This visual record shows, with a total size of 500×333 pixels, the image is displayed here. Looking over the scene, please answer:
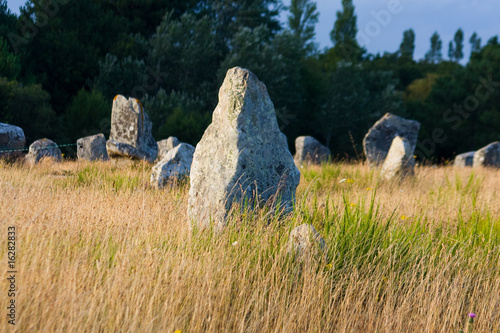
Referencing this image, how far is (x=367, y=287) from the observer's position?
324 centimetres

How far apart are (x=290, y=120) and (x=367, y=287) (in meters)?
22.9

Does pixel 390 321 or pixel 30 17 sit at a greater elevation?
pixel 30 17

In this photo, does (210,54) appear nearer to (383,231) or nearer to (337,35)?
(337,35)

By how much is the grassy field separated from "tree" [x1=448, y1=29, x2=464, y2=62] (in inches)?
3135

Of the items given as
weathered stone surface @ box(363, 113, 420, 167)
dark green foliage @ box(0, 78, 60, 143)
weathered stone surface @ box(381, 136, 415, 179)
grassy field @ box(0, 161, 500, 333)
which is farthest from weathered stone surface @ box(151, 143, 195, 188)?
dark green foliage @ box(0, 78, 60, 143)

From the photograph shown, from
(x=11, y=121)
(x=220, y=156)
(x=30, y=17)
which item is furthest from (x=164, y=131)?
(x=220, y=156)

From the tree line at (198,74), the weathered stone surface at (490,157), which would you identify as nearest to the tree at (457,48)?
the tree line at (198,74)

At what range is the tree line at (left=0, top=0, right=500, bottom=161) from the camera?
1712cm

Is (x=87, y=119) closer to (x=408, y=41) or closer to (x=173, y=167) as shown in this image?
(x=173, y=167)

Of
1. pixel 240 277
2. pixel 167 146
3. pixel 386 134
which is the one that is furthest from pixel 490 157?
pixel 240 277

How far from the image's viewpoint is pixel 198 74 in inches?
920

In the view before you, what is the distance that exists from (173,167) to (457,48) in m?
80.6

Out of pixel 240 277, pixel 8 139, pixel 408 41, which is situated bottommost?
pixel 240 277

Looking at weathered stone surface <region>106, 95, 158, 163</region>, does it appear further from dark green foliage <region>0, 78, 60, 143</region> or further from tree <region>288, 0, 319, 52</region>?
tree <region>288, 0, 319, 52</region>
